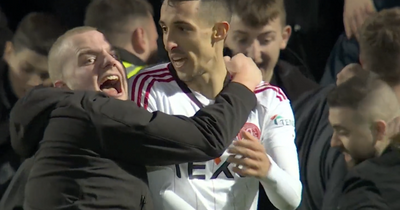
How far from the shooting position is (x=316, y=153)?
2391mm

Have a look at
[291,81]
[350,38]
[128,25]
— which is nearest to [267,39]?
[291,81]

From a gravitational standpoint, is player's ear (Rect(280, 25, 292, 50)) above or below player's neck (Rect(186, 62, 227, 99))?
below

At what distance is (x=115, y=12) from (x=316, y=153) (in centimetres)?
89

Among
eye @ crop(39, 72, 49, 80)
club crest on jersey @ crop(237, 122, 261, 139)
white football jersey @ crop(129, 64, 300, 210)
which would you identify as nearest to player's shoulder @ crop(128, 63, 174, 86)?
white football jersey @ crop(129, 64, 300, 210)

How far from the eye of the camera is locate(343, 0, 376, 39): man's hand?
2400 mm

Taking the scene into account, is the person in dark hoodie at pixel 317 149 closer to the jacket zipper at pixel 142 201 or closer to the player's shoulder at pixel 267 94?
the player's shoulder at pixel 267 94

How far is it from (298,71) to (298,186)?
31.7 inches

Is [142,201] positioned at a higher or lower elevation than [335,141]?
higher

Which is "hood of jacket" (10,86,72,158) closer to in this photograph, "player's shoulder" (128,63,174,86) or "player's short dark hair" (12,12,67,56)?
"player's shoulder" (128,63,174,86)

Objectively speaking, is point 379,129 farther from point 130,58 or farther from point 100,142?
point 100,142

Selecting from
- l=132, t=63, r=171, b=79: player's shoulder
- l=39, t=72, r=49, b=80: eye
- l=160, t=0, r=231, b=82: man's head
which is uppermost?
l=160, t=0, r=231, b=82: man's head

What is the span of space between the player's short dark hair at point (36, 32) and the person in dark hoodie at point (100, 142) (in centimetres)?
94

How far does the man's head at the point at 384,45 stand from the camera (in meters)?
2.37

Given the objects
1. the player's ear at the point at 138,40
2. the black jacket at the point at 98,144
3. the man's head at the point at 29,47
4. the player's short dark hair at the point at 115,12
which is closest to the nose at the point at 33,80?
the man's head at the point at 29,47
